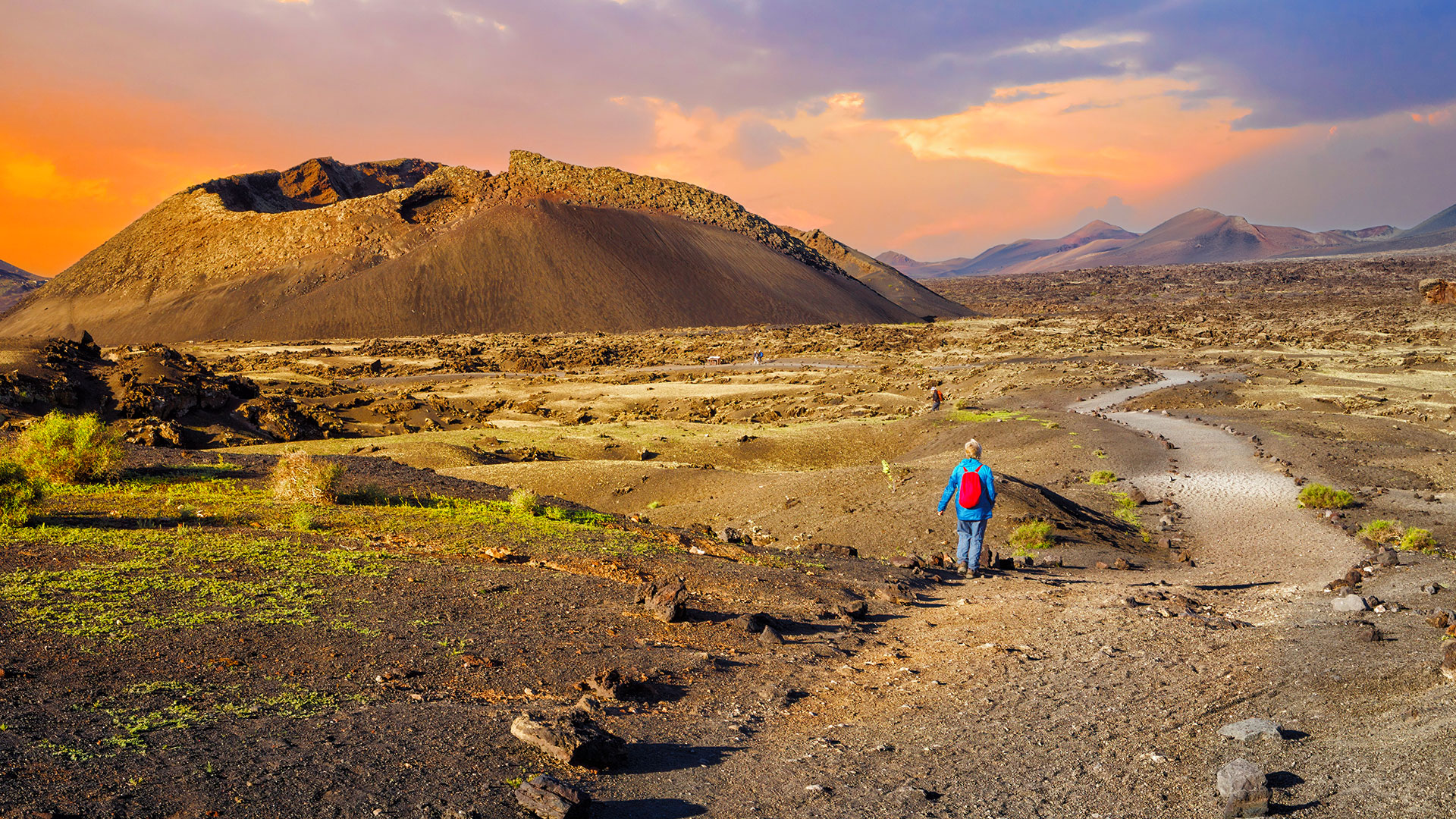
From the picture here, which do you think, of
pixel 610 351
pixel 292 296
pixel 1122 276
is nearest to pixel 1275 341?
pixel 610 351

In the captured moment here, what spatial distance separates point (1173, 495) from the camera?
628 inches

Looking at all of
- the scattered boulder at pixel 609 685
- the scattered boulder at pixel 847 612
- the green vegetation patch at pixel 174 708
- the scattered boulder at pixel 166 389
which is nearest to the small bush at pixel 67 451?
the green vegetation patch at pixel 174 708

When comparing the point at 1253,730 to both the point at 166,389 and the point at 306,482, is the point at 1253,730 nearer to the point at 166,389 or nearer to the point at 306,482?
the point at 306,482

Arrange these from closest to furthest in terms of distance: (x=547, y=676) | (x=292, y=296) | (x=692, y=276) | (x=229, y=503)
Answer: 1. (x=547, y=676)
2. (x=229, y=503)
3. (x=292, y=296)
4. (x=692, y=276)

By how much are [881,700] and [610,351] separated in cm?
5261

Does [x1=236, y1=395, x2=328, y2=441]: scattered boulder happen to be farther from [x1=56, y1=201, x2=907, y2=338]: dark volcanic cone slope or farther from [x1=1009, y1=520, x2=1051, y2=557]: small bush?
[x1=56, y1=201, x2=907, y2=338]: dark volcanic cone slope

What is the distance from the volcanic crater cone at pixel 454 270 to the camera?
76312mm

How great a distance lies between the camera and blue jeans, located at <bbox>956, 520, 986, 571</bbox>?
10.4 m

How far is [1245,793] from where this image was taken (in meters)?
4.31

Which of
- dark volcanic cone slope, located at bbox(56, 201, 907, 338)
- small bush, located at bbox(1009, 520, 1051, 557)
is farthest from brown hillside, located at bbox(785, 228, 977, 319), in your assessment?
small bush, located at bbox(1009, 520, 1051, 557)

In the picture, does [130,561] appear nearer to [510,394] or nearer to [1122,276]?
[510,394]

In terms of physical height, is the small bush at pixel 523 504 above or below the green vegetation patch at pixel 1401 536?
above

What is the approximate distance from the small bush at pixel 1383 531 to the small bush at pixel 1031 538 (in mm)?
4721

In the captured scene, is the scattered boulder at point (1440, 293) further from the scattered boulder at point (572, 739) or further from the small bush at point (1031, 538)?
the scattered boulder at point (572, 739)
